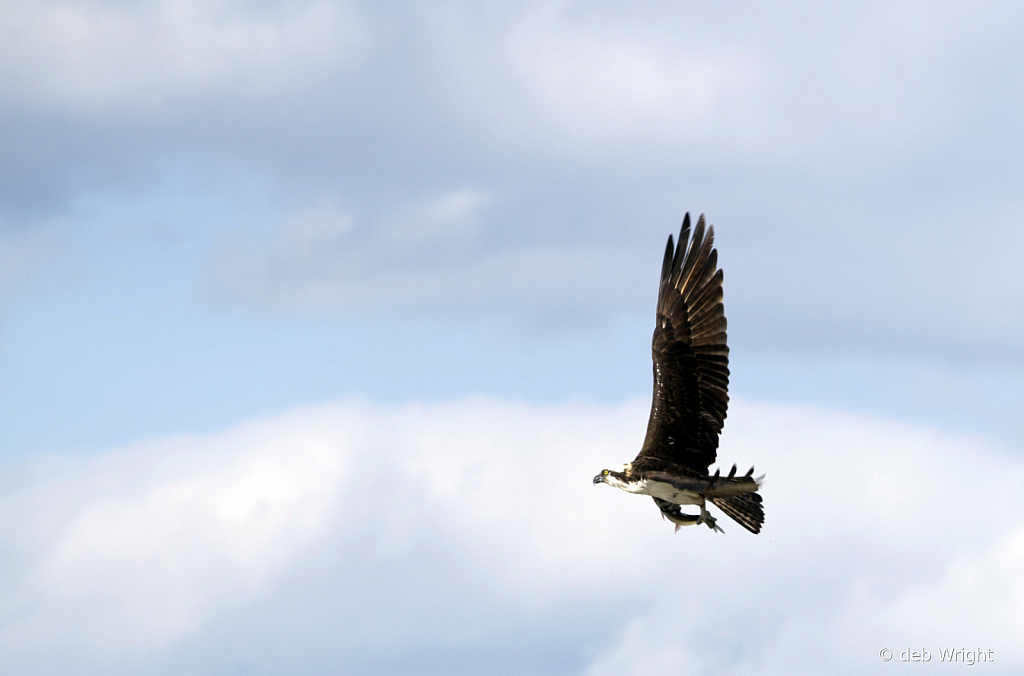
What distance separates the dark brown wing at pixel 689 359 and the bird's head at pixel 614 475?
0.76 metres

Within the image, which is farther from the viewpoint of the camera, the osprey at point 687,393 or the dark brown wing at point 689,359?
the dark brown wing at point 689,359

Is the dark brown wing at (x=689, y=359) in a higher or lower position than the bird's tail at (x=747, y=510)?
higher

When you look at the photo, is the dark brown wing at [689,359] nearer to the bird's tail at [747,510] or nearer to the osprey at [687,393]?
the osprey at [687,393]

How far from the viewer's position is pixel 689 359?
93.8 ft

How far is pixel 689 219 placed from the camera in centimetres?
2969

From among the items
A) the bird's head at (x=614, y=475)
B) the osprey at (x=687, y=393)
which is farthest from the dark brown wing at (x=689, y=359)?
the bird's head at (x=614, y=475)

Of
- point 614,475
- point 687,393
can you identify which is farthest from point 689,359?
point 614,475

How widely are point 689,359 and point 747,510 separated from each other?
12.0 ft

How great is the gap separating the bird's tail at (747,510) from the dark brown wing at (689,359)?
1124mm

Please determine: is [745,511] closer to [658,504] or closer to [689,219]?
[658,504]

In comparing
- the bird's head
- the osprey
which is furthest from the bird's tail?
the bird's head

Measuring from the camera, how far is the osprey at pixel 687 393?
27219mm

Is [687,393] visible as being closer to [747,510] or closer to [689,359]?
[689,359]

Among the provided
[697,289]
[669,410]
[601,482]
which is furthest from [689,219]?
[601,482]
